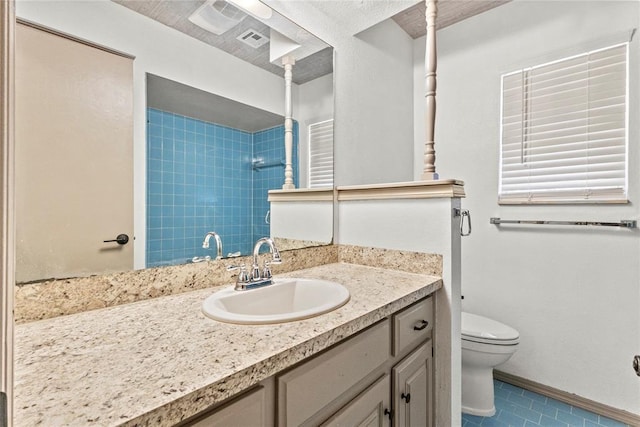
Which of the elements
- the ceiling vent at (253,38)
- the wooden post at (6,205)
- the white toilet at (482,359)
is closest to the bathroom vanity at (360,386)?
the wooden post at (6,205)

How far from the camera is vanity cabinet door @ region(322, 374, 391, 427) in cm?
77

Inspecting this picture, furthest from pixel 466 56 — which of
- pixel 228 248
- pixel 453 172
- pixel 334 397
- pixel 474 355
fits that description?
pixel 334 397

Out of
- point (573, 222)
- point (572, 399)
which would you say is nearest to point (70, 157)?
point (573, 222)

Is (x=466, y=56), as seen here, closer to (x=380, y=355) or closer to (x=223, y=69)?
(x=223, y=69)

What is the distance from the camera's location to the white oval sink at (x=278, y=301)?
2.57 ft

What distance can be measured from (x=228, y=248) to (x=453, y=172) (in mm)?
1699

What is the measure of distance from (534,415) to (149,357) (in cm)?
200

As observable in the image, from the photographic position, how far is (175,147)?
3.32 ft

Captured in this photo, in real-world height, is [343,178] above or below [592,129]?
below

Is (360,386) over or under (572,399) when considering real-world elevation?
over

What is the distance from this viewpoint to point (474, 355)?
1596 millimetres

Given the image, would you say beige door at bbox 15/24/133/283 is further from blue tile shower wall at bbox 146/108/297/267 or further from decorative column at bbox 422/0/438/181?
decorative column at bbox 422/0/438/181

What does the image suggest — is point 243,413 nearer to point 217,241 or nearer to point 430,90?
point 217,241

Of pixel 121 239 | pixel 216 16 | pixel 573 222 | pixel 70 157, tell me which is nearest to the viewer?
pixel 70 157
